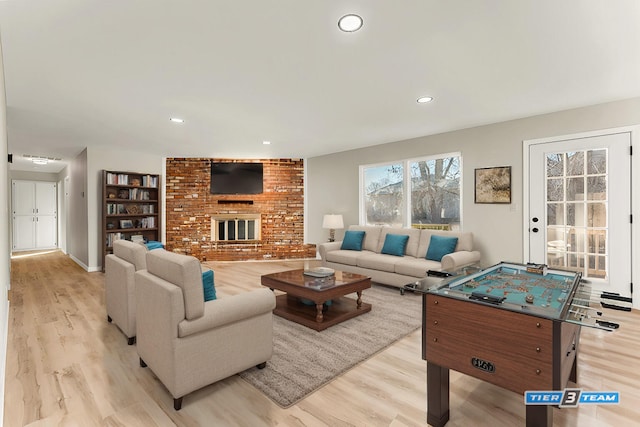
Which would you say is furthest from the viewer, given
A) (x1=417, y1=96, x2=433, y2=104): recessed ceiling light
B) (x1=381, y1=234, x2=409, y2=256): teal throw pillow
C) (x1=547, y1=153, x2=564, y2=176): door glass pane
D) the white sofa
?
(x1=381, y1=234, x2=409, y2=256): teal throw pillow

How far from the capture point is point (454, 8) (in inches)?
73.5

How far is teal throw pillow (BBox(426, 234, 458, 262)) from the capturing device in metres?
4.33

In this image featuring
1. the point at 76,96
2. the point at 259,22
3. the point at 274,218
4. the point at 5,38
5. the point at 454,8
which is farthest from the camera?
the point at 274,218


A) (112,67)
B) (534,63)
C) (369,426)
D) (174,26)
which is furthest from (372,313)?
(112,67)

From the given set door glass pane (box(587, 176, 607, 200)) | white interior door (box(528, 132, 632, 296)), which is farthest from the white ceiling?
door glass pane (box(587, 176, 607, 200))

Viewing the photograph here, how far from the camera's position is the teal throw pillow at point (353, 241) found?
539cm

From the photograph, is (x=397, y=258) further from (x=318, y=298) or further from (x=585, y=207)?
(x=585, y=207)

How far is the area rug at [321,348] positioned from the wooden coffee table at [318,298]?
0.27 feet

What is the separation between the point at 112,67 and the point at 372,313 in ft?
11.2

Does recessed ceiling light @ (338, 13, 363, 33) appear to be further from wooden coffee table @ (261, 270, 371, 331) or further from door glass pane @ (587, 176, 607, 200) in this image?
door glass pane @ (587, 176, 607, 200)

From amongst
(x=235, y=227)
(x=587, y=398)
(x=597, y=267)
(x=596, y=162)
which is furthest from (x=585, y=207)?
(x=235, y=227)

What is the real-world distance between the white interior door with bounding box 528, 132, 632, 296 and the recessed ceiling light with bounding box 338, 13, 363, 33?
3256 mm

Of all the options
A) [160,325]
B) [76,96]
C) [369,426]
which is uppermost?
[76,96]

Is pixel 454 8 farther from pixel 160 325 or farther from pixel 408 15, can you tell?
pixel 160 325
